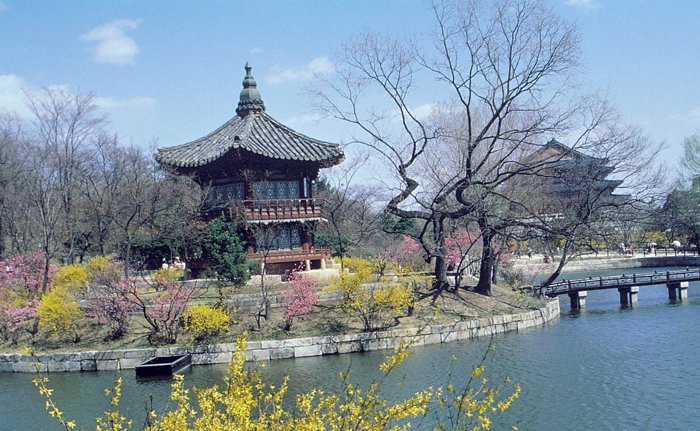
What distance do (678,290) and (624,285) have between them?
3110mm

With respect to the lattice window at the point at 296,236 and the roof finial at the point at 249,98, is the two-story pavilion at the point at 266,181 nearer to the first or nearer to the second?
the lattice window at the point at 296,236

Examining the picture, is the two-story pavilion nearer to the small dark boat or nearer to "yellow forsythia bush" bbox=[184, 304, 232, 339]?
"yellow forsythia bush" bbox=[184, 304, 232, 339]

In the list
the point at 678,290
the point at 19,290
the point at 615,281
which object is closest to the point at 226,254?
the point at 19,290

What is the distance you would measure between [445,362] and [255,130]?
46.2 feet

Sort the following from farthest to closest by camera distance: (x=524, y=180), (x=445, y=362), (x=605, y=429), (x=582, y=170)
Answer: (x=524, y=180) < (x=582, y=170) < (x=445, y=362) < (x=605, y=429)

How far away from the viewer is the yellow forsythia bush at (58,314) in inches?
767

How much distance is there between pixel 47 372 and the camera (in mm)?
18578

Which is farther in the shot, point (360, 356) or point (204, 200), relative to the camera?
→ point (204, 200)

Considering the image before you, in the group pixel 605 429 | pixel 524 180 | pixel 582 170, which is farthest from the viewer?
pixel 524 180

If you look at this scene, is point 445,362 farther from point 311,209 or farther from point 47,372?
point 47,372

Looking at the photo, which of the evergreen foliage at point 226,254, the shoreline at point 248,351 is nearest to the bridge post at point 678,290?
the shoreline at point 248,351

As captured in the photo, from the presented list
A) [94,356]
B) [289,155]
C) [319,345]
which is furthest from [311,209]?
[94,356]

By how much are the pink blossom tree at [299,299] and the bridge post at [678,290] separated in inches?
→ 695

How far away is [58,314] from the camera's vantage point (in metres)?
19.5
